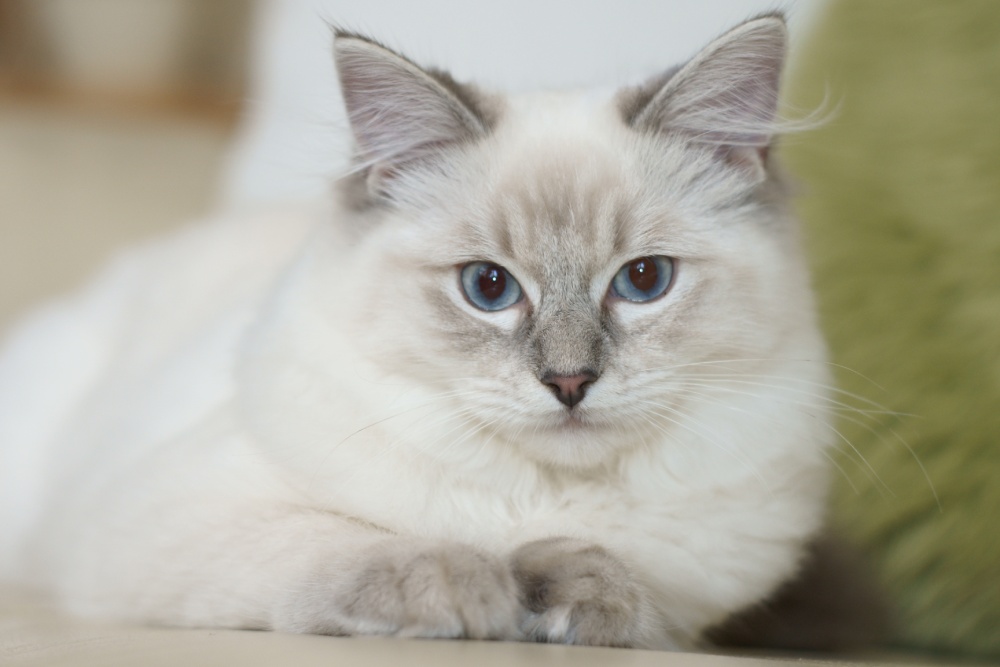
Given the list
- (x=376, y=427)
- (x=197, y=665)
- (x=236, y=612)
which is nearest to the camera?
(x=197, y=665)

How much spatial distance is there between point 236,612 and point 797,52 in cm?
202

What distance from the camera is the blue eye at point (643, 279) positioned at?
1.45 meters

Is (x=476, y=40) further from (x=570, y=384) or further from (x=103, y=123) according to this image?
(x=570, y=384)

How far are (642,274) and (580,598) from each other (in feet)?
1.69

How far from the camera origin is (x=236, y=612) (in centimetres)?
131

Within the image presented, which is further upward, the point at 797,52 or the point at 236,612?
the point at 797,52

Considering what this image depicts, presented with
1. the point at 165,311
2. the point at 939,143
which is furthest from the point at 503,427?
the point at 165,311

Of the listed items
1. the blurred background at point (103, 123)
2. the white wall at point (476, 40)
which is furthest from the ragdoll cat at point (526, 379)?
the blurred background at point (103, 123)

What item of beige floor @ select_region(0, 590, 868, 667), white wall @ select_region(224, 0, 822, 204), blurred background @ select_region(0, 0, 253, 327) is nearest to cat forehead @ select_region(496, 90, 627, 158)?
beige floor @ select_region(0, 590, 868, 667)

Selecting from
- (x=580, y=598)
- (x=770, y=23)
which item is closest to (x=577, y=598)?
(x=580, y=598)

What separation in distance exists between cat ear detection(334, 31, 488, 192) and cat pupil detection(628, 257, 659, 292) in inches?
13.6

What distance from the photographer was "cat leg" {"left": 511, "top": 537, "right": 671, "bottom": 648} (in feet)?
3.99

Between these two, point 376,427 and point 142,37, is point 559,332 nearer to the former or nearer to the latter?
point 376,427

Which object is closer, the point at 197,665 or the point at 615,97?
the point at 197,665
